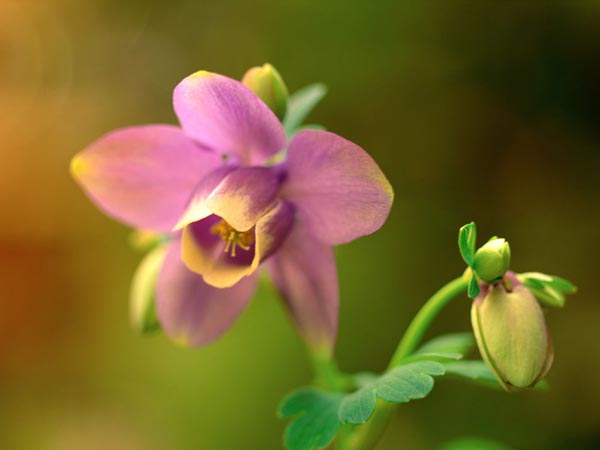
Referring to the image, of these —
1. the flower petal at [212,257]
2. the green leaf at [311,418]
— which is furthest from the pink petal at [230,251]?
the green leaf at [311,418]

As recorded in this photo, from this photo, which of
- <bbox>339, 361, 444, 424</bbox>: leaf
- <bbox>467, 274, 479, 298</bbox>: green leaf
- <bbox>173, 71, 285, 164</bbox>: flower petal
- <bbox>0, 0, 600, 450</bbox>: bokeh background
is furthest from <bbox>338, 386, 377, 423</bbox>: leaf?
<bbox>0, 0, 600, 450</bbox>: bokeh background

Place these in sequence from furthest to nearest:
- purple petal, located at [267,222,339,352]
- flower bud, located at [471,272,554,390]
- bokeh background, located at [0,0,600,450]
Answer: bokeh background, located at [0,0,600,450] < purple petal, located at [267,222,339,352] < flower bud, located at [471,272,554,390]

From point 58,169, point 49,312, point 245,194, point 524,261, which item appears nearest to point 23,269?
point 49,312

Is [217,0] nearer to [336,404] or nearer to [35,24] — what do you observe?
[35,24]

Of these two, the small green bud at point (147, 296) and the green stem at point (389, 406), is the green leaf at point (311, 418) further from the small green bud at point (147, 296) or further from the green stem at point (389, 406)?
the small green bud at point (147, 296)

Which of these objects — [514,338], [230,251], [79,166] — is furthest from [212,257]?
[514,338]

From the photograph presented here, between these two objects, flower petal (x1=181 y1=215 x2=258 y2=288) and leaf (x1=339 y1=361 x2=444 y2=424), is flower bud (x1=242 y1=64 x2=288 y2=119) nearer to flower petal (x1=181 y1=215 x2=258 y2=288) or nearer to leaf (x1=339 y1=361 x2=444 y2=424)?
flower petal (x1=181 y1=215 x2=258 y2=288)
